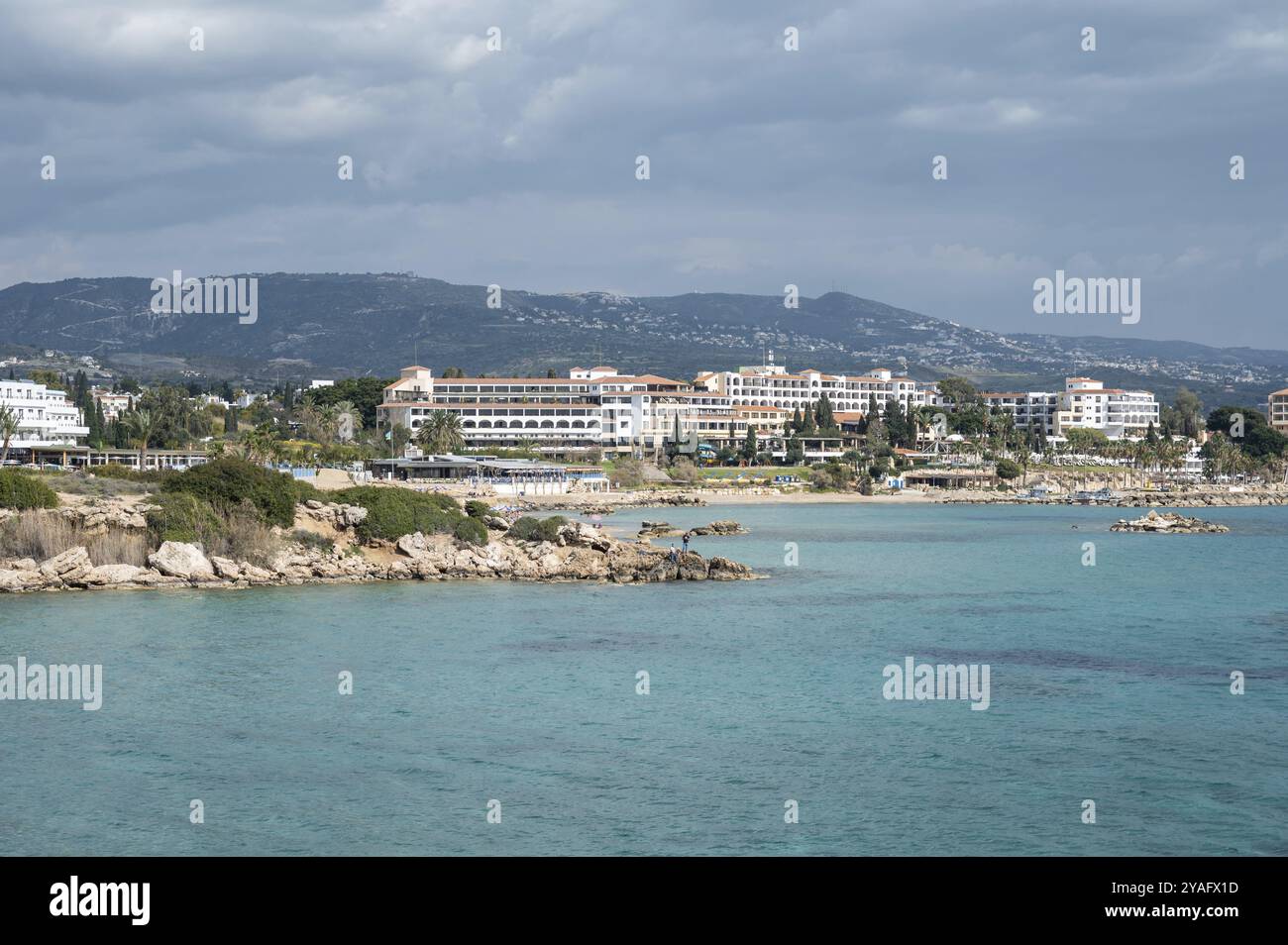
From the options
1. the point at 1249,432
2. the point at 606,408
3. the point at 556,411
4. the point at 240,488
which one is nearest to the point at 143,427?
the point at 240,488

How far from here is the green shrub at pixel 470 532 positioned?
45438mm

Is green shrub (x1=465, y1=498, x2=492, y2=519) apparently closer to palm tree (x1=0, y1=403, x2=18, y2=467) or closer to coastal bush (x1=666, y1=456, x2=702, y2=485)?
palm tree (x1=0, y1=403, x2=18, y2=467)

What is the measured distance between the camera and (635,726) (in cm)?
2086

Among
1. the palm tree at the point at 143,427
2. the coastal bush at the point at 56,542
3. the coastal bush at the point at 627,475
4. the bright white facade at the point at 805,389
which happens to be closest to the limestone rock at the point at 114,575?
the coastal bush at the point at 56,542

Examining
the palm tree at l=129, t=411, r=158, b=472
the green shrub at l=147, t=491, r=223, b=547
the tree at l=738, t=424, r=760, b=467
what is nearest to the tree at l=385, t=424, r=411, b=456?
the palm tree at l=129, t=411, r=158, b=472

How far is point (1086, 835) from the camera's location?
15.1 m

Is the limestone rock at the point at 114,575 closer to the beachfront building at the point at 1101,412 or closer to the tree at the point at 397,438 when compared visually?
the tree at the point at 397,438

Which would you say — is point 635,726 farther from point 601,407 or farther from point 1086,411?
point 1086,411

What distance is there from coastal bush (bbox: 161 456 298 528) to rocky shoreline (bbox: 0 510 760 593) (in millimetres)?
1709

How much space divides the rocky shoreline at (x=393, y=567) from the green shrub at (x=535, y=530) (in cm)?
120

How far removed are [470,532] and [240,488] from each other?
7.85 m
